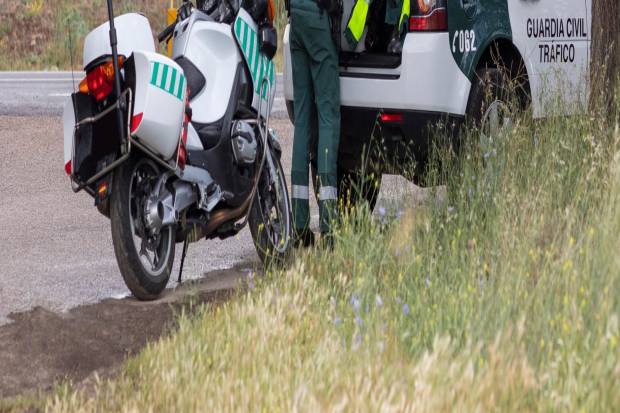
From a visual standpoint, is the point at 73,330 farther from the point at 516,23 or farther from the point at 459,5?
the point at 516,23

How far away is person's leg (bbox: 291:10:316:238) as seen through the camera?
7301 mm

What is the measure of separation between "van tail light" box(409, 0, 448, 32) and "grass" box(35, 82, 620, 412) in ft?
4.24

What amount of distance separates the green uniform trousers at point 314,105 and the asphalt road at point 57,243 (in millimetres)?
361

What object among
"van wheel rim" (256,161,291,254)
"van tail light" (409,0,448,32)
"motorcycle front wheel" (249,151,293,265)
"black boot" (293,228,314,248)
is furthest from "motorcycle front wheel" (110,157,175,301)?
"van tail light" (409,0,448,32)

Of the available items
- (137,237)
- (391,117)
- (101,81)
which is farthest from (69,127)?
(391,117)

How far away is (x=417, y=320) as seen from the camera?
15.8 feet

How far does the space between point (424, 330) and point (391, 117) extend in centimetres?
281

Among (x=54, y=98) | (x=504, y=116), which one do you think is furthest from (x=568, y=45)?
(x=54, y=98)

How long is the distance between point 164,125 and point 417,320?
1790mm

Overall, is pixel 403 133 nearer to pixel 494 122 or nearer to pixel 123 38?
pixel 494 122

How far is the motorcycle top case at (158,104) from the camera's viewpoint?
598cm

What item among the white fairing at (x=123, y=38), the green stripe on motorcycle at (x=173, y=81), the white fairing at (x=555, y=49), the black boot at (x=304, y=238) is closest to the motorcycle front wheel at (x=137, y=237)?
the green stripe on motorcycle at (x=173, y=81)

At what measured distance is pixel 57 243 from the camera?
8.05m

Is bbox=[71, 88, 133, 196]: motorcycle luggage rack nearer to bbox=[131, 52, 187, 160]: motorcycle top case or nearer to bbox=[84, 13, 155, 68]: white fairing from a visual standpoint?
bbox=[131, 52, 187, 160]: motorcycle top case
